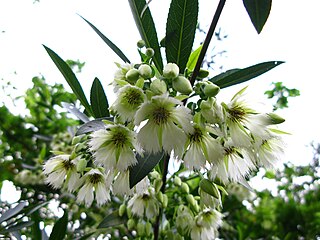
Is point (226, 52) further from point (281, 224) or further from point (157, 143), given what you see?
point (157, 143)

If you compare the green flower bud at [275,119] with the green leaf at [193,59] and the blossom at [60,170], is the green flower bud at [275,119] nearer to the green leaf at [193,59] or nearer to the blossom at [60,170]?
the green leaf at [193,59]

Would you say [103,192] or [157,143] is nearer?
[157,143]

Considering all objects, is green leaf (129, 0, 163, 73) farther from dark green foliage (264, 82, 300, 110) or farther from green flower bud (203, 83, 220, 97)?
dark green foliage (264, 82, 300, 110)

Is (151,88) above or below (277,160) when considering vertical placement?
above

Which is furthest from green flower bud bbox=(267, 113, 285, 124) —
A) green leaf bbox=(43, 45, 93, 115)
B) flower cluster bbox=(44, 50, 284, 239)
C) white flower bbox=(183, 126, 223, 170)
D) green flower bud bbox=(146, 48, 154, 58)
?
green leaf bbox=(43, 45, 93, 115)

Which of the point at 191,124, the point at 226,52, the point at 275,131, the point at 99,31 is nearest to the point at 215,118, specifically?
the point at 191,124

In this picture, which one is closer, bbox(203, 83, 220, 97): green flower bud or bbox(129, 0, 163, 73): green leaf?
bbox(203, 83, 220, 97): green flower bud

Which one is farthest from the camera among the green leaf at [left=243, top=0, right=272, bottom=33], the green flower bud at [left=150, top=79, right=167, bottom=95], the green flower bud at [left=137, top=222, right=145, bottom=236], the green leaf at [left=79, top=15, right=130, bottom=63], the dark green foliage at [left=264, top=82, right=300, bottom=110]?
the dark green foliage at [left=264, top=82, right=300, bottom=110]
